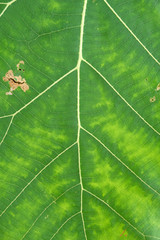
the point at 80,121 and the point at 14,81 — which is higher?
the point at 14,81

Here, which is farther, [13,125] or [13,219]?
[13,219]

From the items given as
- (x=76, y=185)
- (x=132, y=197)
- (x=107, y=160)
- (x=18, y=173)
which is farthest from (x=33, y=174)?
(x=132, y=197)

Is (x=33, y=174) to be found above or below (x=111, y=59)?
below

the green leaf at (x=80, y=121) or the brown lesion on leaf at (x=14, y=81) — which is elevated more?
the brown lesion on leaf at (x=14, y=81)

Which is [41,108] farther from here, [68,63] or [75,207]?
[75,207]

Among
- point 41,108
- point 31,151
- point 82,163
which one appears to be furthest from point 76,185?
point 41,108

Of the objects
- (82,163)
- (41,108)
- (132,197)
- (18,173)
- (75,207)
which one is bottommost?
(132,197)

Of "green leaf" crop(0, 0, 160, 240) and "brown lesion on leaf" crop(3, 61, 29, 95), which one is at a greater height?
"brown lesion on leaf" crop(3, 61, 29, 95)
